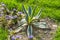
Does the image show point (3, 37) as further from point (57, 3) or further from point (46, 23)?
point (57, 3)

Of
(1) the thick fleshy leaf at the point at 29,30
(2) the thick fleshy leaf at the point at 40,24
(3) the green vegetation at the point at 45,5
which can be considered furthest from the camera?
(3) the green vegetation at the point at 45,5

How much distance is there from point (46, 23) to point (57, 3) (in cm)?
100

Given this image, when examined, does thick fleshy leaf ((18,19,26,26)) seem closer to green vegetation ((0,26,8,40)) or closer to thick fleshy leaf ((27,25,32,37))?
thick fleshy leaf ((27,25,32,37))

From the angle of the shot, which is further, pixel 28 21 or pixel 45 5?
pixel 45 5

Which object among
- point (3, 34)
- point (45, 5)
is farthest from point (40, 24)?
point (45, 5)

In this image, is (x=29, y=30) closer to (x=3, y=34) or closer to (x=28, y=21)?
(x=28, y=21)

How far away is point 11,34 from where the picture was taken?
438cm

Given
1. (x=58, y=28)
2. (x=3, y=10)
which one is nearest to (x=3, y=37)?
(x=3, y=10)

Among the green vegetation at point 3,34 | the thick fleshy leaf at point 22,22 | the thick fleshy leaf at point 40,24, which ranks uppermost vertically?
the thick fleshy leaf at point 22,22

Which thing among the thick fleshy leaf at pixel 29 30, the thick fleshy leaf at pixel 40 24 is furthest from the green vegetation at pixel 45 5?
the thick fleshy leaf at pixel 29 30

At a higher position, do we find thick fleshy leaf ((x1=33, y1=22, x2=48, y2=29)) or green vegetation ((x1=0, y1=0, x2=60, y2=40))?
green vegetation ((x1=0, y1=0, x2=60, y2=40))

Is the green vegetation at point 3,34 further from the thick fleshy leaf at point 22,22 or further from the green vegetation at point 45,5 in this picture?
the green vegetation at point 45,5

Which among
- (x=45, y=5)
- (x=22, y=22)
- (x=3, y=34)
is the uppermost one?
(x=45, y=5)

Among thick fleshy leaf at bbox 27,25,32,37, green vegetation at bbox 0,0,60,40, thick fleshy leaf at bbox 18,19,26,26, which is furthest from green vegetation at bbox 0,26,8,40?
green vegetation at bbox 0,0,60,40
